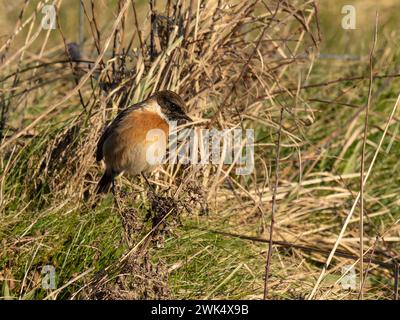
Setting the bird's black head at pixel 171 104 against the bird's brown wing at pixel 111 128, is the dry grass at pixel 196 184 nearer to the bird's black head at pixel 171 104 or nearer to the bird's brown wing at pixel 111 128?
the bird's brown wing at pixel 111 128

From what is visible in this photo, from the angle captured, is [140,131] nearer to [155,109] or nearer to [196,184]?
[155,109]

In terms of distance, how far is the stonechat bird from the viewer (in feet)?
16.2

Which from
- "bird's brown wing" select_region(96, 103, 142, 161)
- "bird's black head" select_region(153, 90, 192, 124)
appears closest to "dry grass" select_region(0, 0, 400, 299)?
"bird's brown wing" select_region(96, 103, 142, 161)

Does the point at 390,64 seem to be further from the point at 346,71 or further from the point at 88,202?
the point at 88,202

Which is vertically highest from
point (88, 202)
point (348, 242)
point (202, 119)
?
point (202, 119)

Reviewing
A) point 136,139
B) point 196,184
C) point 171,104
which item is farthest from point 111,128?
point 196,184

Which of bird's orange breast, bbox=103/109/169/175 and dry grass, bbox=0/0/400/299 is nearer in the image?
dry grass, bbox=0/0/400/299

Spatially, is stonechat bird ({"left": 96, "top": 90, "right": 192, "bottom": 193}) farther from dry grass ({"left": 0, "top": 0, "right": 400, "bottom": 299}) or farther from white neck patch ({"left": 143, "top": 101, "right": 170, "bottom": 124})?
dry grass ({"left": 0, "top": 0, "right": 400, "bottom": 299})

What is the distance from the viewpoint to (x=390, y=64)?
24.3 feet

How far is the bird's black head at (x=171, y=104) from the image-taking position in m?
4.92

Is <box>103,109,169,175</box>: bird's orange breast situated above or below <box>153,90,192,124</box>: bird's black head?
below

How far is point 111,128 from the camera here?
5031 mm

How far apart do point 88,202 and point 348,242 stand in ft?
5.60
